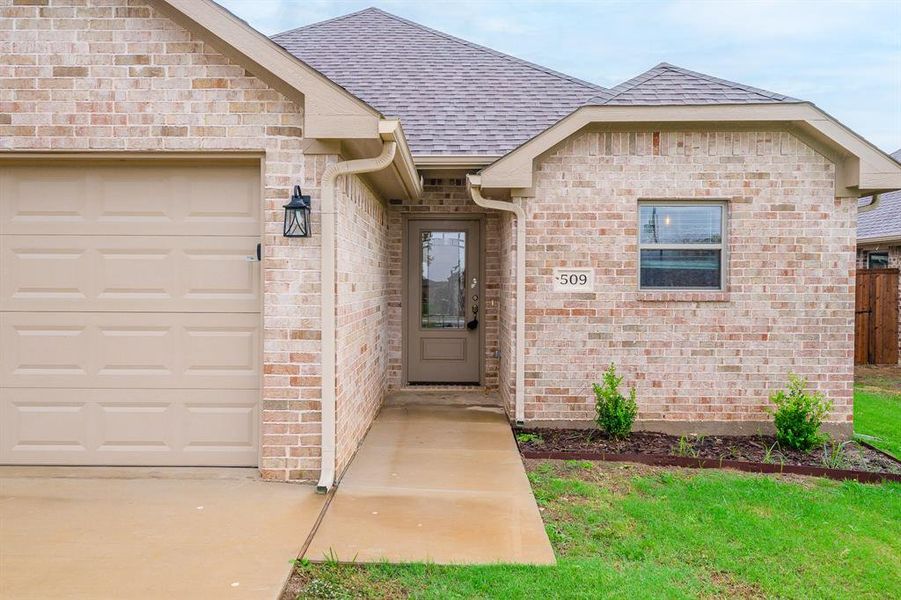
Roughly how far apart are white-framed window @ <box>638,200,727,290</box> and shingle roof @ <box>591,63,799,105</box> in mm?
1083

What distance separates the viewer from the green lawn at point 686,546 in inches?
126

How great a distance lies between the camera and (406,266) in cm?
861

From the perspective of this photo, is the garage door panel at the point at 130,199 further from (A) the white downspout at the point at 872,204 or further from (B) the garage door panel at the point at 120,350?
(A) the white downspout at the point at 872,204

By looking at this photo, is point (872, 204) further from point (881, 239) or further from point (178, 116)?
point (178, 116)

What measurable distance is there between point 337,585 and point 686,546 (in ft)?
7.08

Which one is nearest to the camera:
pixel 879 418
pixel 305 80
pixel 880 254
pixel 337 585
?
pixel 337 585

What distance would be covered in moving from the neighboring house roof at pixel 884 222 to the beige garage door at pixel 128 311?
40.7ft

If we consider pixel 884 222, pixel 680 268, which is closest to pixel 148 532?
pixel 680 268

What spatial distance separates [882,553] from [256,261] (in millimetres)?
4724

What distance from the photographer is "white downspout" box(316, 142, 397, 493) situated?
448cm

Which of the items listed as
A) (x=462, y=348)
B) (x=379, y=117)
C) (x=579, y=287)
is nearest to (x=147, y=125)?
(x=379, y=117)

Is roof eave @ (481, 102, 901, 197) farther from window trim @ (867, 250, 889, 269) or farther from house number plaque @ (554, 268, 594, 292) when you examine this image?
window trim @ (867, 250, 889, 269)

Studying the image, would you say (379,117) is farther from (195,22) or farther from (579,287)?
(579,287)

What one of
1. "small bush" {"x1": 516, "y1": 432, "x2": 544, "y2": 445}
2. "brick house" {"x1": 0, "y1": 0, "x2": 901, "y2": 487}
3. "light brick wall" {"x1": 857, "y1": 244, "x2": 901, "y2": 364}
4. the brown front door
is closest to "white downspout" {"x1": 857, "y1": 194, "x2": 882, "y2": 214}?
"brick house" {"x1": 0, "y1": 0, "x2": 901, "y2": 487}
